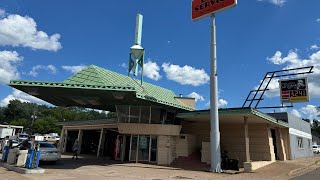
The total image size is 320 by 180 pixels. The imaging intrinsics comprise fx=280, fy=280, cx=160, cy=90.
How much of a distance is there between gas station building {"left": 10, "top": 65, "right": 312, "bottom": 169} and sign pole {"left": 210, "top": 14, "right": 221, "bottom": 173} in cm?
89

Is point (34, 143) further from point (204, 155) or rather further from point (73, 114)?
point (73, 114)

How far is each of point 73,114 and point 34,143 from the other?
9009 centimetres

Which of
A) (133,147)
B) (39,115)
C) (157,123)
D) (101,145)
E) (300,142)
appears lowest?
(133,147)

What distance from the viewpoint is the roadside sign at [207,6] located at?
1855 centimetres

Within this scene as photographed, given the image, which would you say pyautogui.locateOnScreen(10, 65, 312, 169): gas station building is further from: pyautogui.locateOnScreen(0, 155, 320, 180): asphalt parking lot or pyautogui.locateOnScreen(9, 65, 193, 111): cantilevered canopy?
pyautogui.locateOnScreen(0, 155, 320, 180): asphalt parking lot

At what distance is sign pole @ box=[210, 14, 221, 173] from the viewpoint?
17109mm

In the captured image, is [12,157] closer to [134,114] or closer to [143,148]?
[134,114]

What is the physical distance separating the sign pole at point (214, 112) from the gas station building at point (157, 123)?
35.1 inches

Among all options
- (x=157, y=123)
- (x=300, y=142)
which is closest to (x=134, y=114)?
(x=157, y=123)

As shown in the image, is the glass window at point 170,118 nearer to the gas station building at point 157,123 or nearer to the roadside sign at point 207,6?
the gas station building at point 157,123

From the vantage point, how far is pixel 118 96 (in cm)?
1747

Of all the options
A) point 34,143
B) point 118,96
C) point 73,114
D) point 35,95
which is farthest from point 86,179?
point 73,114

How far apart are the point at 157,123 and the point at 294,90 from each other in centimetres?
1298

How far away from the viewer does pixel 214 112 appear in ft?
57.5
